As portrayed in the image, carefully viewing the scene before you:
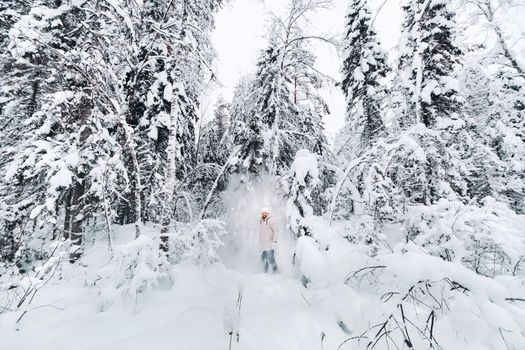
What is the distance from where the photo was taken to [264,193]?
985 centimetres

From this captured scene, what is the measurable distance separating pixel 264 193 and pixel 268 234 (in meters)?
2.45

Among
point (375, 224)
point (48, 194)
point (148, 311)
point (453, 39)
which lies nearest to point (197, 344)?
point (148, 311)

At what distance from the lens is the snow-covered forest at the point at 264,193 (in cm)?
275

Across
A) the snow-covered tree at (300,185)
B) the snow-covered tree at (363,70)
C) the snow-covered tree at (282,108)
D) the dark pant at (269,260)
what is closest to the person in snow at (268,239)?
the dark pant at (269,260)

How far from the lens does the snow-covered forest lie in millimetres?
2750

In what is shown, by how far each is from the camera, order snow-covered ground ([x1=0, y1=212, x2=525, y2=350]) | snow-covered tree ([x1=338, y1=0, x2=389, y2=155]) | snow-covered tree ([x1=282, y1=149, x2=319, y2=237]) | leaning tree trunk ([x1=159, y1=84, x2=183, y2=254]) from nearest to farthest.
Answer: snow-covered ground ([x1=0, y1=212, x2=525, y2=350]) < leaning tree trunk ([x1=159, y1=84, x2=183, y2=254]) < snow-covered tree ([x1=282, y1=149, x2=319, y2=237]) < snow-covered tree ([x1=338, y1=0, x2=389, y2=155])

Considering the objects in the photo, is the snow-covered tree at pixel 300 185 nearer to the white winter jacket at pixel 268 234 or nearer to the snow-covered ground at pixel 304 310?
the white winter jacket at pixel 268 234

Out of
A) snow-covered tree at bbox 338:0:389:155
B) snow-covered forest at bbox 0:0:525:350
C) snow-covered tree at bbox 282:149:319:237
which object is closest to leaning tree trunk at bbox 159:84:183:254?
snow-covered forest at bbox 0:0:525:350

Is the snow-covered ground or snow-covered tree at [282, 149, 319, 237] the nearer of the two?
the snow-covered ground

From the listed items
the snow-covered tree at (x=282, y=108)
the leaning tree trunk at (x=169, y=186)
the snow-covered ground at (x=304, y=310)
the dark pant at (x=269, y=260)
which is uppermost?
the snow-covered tree at (x=282, y=108)

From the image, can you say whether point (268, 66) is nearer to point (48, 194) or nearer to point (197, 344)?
point (48, 194)

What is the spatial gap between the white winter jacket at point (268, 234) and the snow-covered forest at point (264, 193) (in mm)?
155

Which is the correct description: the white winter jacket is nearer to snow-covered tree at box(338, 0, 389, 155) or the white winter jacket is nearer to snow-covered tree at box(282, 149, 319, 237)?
snow-covered tree at box(282, 149, 319, 237)

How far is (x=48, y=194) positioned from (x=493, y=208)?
9.78 m
